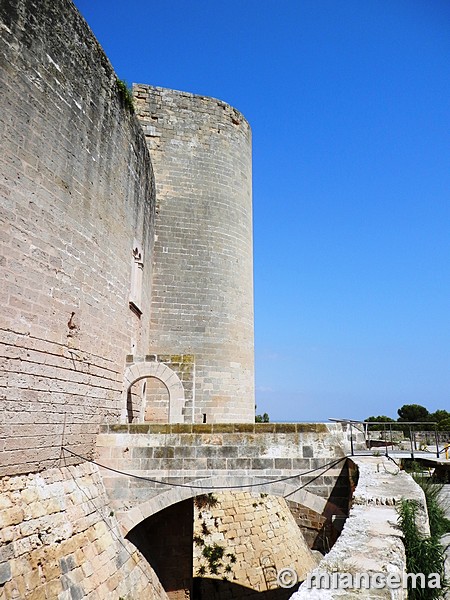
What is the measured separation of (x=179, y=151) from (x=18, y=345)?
9225 millimetres

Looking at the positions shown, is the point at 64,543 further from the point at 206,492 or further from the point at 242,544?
the point at 242,544

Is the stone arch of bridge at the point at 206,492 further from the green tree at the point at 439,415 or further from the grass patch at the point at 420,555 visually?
the green tree at the point at 439,415

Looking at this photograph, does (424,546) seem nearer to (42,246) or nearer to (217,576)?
(42,246)

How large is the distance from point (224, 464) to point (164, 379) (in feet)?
8.61

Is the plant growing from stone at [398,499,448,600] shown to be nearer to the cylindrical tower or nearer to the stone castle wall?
the stone castle wall

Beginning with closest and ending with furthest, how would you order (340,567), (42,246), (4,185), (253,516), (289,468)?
(340,567), (4,185), (42,246), (289,468), (253,516)

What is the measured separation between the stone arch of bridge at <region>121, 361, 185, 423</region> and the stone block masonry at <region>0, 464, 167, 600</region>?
2.30 metres

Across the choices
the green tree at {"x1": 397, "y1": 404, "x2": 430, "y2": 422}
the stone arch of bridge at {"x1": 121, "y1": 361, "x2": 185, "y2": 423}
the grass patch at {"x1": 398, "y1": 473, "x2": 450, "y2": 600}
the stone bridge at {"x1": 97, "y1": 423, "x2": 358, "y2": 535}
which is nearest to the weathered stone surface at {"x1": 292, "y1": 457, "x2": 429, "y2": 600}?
the grass patch at {"x1": 398, "y1": 473, "x2": 450, "y2": 600}

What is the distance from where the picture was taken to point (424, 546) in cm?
344

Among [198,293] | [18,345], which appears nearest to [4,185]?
[18,345]

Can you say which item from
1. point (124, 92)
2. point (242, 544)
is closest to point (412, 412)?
point (242, 544)

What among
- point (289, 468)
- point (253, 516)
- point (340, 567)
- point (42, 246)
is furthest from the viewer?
point (253, 516)

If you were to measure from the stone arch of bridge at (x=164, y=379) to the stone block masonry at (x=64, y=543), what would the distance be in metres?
2.30

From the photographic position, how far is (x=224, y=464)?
7309mm
